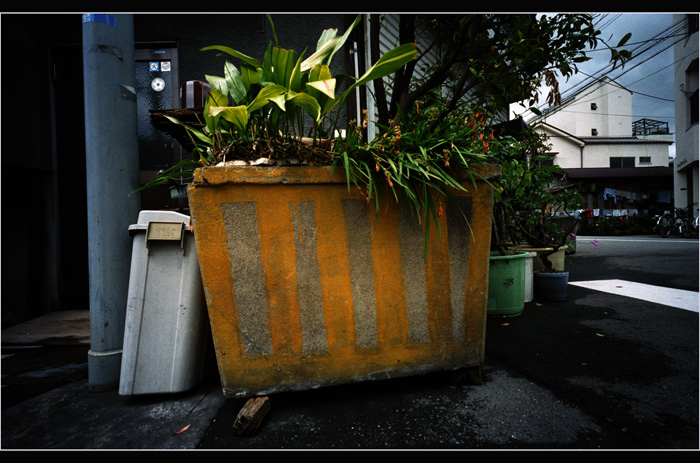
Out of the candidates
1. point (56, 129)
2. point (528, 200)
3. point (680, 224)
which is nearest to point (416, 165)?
point (528, 200)

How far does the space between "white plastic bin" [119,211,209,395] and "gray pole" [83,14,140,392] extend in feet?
0.81

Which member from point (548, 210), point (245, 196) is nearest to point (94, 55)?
point (245, 196)

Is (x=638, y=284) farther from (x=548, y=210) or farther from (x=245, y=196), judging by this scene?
(x=245, y=196)

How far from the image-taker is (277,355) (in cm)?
139

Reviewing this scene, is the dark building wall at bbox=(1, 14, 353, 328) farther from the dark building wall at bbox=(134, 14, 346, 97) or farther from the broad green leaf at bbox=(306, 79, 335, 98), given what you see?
the broad green leaf at bbox=(306, 79, 335, 98)

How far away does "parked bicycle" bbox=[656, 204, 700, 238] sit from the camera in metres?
11.8

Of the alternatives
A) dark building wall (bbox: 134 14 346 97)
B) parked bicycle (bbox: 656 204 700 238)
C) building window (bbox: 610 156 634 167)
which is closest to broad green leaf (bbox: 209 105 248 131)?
dark building wall (bbox: 134 14 346 97)

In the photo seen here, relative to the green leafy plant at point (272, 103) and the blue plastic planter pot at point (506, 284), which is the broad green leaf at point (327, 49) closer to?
the green leafy plant at point (272, 103)

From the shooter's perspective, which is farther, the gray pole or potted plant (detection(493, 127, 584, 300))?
potted plant (detection(493, 127, 584, 300))

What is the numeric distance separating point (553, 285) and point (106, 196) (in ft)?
11.7

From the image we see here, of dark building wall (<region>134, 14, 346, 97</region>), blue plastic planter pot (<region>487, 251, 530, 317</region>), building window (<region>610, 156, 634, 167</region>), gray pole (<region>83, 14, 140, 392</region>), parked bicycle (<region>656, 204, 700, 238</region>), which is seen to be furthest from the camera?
building window (<region>610, 156, 634, 167</region>)

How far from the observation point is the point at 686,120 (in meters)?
13.3

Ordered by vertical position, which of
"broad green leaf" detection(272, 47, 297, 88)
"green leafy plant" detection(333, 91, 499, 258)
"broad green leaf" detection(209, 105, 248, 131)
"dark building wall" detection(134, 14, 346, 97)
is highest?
"dark building wall" detection(134, 14, 346, 97)

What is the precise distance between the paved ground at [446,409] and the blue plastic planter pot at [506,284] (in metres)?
0.61
